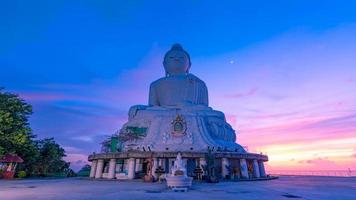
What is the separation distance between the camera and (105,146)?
140ft

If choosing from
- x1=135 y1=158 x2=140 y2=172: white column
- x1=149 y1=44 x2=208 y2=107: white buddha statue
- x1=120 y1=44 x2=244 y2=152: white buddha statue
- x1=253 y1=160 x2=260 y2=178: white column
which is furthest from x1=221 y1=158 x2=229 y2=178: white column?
x1=149 y1=44 x2=208 y2=107: white buddha statue

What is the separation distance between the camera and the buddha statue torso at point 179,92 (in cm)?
4456

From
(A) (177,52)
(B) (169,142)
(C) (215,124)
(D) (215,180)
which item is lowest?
(D) (215,180)

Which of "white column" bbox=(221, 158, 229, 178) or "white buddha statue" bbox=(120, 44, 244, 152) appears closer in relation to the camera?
"white column" bbox=(221, 158, 229, 178)

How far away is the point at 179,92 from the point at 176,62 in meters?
→ 6.16

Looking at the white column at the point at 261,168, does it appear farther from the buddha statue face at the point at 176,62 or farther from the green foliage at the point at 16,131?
the green foliage at the point at 16,131

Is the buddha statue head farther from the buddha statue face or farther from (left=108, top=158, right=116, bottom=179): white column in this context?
(left=108, top=158, right=116, bottom=179): white column

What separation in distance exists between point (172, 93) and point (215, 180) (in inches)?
857

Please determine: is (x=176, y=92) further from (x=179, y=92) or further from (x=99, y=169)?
(x=99, y=169)

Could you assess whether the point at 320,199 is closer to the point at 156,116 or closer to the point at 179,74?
the point at 156,116

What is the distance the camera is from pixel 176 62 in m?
48.4

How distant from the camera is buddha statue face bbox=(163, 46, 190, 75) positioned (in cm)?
4838

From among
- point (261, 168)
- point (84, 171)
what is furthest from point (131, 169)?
point (84, 171)

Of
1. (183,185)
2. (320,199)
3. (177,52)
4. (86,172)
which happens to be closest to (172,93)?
(177,52)
